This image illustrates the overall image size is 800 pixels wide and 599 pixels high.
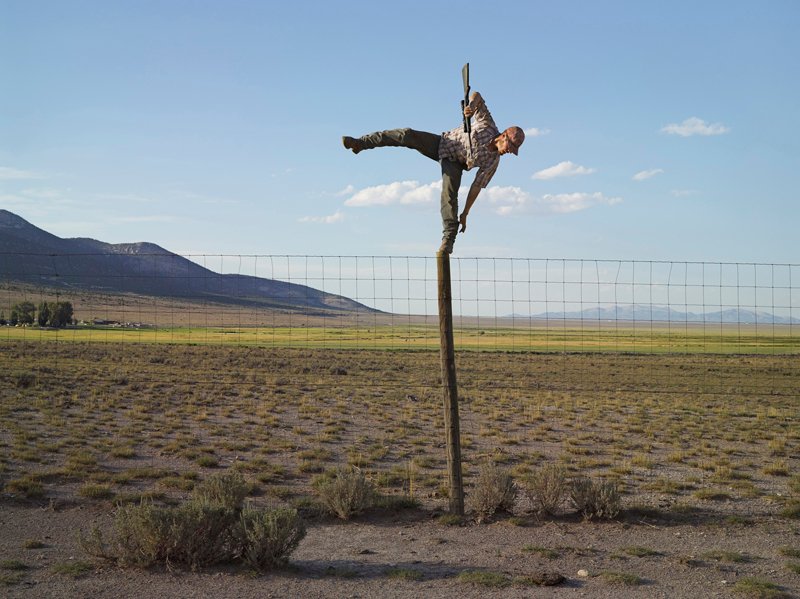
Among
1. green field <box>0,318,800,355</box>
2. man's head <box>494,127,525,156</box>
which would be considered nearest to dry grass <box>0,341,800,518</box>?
Answer: green field <box>0,318,800,355</box>

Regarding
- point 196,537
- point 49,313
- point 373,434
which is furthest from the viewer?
point 49,313

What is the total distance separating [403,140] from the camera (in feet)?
26.2

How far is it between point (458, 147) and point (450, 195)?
21.6 inches

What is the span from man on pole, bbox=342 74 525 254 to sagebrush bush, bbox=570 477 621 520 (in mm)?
3978

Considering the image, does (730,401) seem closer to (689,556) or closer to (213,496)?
(689,556)

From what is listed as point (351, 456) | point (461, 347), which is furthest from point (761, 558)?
point (461, 347)

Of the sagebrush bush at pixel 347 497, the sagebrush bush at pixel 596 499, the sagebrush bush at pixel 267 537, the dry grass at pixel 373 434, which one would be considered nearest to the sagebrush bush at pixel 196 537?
the sagebrush bush at pixel 267 537

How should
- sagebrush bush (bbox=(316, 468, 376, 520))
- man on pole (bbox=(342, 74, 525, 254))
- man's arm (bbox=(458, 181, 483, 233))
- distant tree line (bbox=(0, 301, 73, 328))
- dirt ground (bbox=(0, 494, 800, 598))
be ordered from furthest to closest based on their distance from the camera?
distant tree line (bbox=(0, 301, 73, 328)) → sagebrush bush (bbox=(316, 468, 376, 520)) → man's arm (bbox=(458, 181, 483, 233)) → man on pole (bbox=(342, 74, 525, 254)) → dirt ground (bbox=(0, 494, 800, 598))

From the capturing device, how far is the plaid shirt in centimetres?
767

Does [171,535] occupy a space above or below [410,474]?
above

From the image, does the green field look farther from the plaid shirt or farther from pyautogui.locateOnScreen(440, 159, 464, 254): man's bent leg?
the plaid shirt

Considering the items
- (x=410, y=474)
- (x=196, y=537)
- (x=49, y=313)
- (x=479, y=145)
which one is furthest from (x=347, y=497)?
(x=49, y=313)

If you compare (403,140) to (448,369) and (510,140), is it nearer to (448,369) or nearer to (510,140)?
(510,140)

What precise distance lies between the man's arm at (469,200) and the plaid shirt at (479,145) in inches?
2.1
